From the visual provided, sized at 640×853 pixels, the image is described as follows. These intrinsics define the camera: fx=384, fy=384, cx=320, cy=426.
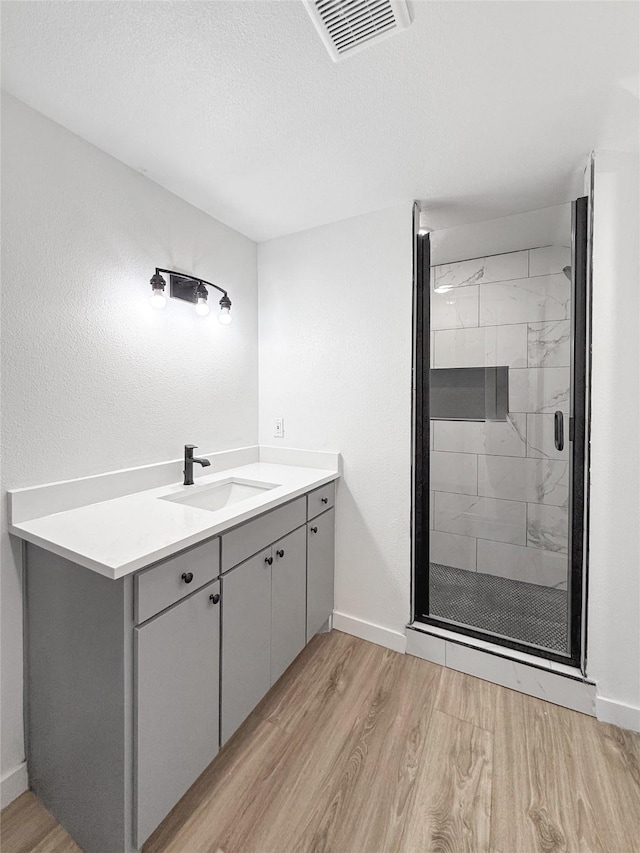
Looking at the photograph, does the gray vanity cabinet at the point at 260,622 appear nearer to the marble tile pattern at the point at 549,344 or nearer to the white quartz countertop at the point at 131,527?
the white quartz countertop at the point at 131,527

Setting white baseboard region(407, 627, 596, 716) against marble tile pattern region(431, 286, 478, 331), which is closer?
white baseboard region(407, 627, 596, 716)

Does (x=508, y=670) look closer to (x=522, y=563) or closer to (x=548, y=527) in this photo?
(x=522, y=563)

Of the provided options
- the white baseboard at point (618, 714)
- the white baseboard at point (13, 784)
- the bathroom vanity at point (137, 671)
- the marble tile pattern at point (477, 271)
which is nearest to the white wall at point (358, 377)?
the marble tile pattern at point (477, 271)

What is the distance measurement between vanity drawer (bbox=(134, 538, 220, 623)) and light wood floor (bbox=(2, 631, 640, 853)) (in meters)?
0.74

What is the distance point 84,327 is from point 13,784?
1.62m

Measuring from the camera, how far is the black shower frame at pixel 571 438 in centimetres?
173

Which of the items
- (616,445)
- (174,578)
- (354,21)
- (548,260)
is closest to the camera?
(354,21)

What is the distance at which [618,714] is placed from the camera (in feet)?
5.19

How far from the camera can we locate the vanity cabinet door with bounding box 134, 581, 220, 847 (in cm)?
108

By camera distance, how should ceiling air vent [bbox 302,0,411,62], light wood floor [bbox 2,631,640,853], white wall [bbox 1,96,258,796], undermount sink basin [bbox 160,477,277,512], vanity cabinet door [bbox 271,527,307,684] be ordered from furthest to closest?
1. undermount sink basin [bbox 160,477,277,512]
2. vanity cabinet door [bbox 271,527,307,684]
3. white wall [bbox 1,96,258,796]
4. light wood floor [bbox 2,631,640,853]
5. ceiling air vent [bbox 302,0,411,62]

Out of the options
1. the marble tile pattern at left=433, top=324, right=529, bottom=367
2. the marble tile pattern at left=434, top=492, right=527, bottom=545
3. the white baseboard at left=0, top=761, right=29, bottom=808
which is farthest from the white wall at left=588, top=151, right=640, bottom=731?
the white baseboard at left=0, top=761, right=29, bottom=808

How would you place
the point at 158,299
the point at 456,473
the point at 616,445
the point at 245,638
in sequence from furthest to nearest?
the point at 456,473
the point at 158,299
the point at 616,445
the point at 245,638

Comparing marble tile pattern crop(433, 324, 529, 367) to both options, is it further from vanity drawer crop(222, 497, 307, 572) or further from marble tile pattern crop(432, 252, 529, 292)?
vanity drawer crop(222, 497, 307, 572)

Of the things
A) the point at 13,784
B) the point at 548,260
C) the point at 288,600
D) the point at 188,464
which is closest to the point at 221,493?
the point at 188,464
